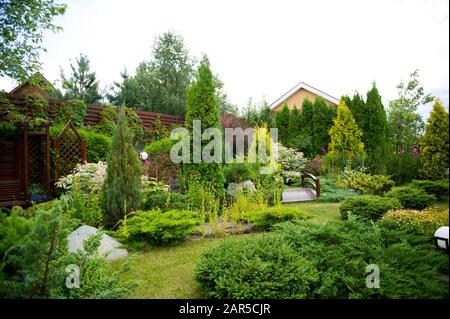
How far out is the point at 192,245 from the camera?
16.4 feet

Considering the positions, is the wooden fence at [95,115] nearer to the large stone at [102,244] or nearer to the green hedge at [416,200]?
the large stone at [102,244]

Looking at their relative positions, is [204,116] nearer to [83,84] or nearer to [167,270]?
[167,270]

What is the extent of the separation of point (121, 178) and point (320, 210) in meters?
4.42

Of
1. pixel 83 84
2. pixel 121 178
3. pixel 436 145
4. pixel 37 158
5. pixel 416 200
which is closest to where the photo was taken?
pixel 121 178

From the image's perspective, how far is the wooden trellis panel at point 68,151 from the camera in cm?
873

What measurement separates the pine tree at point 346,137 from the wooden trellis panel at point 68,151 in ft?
29.3

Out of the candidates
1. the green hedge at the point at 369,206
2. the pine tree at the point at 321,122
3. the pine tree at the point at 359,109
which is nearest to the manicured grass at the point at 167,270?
the green hedge at the point at 369,206

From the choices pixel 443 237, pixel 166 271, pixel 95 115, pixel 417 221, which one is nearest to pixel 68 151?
pixel 95 115

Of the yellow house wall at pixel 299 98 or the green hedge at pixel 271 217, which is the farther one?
the yellow house wall at pixel 299 98

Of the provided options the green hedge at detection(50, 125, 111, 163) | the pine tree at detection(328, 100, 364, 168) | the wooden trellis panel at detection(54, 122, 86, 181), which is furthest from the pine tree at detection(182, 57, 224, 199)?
the pine tree at detection(328, 100, 364, 168)

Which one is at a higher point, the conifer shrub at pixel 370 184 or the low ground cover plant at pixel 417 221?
the conifer shrub at pixel 370 184

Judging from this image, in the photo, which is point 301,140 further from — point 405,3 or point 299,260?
Answer: point 299,260

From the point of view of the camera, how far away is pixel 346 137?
12.7 metres

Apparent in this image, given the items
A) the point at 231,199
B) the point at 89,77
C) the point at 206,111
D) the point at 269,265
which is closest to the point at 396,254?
the point at 269,265
